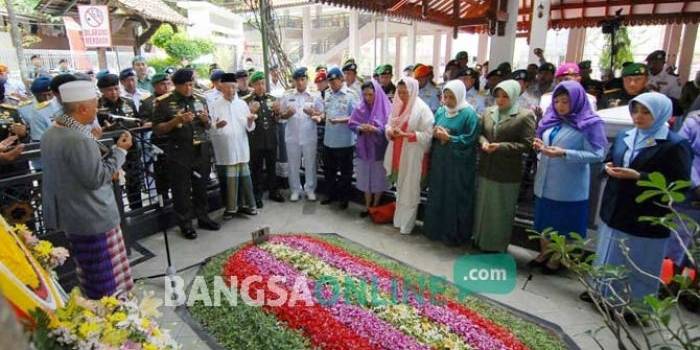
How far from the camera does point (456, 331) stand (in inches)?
103

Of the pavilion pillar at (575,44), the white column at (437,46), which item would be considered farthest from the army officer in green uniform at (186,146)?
the white column at (437,46)

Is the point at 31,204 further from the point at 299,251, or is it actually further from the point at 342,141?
the point at 342,141

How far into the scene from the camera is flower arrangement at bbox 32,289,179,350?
1.11 metres

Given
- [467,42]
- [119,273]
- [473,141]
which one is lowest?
[119,273]

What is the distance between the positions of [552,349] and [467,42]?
22606 millimetres

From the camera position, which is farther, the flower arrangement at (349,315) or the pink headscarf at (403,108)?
the pink headscarf at (403,108)

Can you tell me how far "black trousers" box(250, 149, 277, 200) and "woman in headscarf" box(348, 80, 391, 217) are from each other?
3.93ft

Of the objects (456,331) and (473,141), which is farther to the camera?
(473,141)

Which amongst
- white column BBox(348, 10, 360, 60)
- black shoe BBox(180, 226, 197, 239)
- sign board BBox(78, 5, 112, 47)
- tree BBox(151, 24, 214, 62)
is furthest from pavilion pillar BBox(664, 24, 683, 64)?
tree BBox(151, 24, 214, 62)

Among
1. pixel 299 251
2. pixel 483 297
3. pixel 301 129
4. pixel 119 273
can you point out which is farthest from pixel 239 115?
pixel 483 297

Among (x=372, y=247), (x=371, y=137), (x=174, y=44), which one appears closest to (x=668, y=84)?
(x=371, y=137)

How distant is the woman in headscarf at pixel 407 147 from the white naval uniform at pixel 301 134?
119 centimetres

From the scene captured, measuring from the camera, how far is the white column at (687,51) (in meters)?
11.9

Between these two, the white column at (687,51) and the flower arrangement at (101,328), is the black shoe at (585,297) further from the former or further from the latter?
the white column at (687,51)
